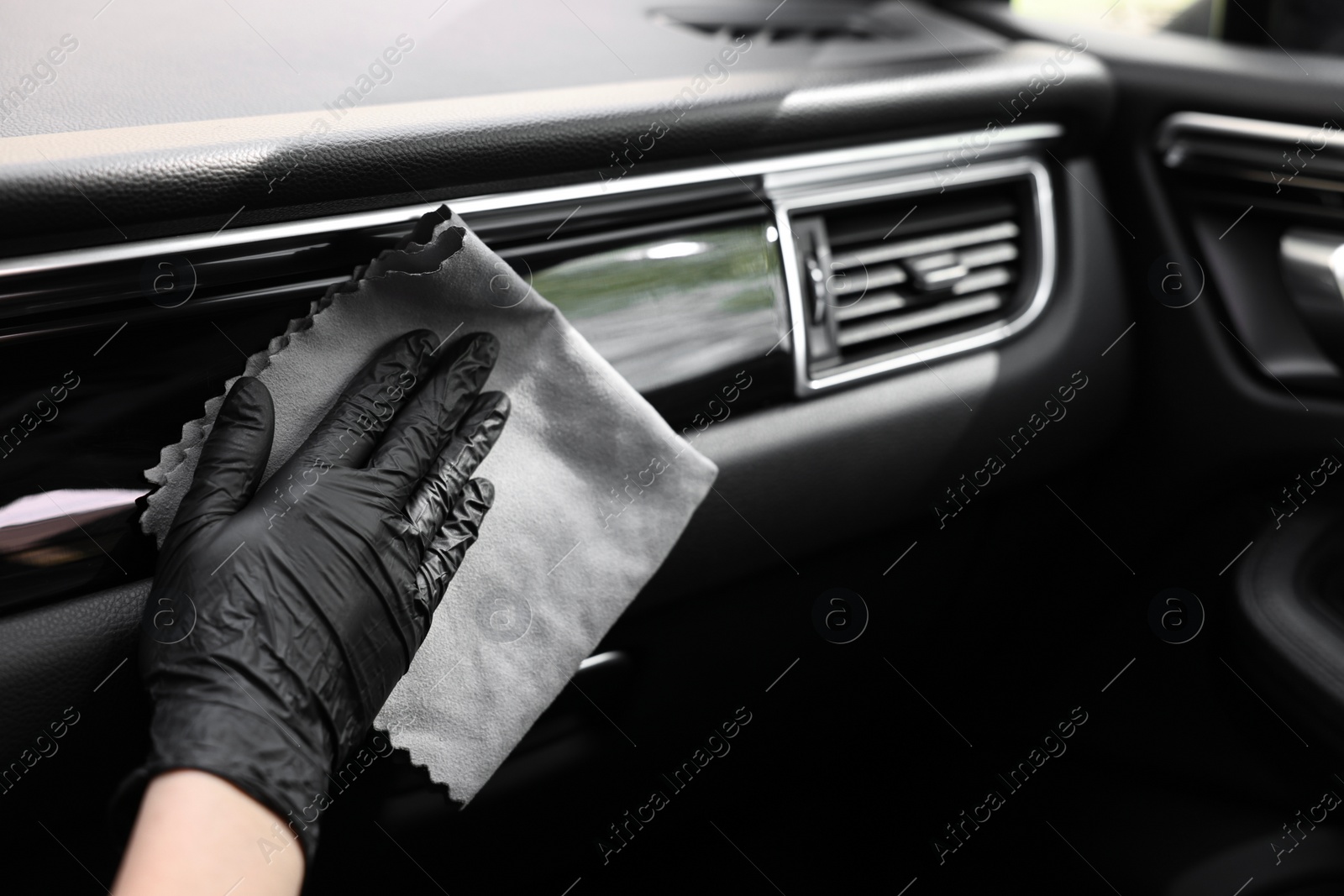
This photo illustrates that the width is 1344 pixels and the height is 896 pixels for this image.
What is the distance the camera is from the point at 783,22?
1298mm

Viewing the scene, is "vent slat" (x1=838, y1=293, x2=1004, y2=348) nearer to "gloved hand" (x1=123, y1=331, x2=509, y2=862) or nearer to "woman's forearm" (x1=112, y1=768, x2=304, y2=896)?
"gloved hand" (x1=123, y1=331, x2=509, y2=862)

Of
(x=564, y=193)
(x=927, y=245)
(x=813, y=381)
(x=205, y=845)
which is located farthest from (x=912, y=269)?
(x=205, y=845)

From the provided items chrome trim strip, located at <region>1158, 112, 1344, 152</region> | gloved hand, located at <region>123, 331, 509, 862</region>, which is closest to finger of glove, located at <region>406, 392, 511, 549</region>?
gloved hand, located at <region>123, 331, 509, 862</region>

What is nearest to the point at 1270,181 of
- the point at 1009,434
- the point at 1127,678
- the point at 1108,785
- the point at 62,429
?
the point at 1009,434

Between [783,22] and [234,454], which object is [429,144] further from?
[783,22]

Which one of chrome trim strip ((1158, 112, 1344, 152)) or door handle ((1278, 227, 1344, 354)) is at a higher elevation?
chrome trim strip ((1158, 112, 1344, 152))

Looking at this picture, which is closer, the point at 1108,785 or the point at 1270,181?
the point at 1270,181

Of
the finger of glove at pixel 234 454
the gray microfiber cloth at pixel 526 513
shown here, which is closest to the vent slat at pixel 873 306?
the gray microfiber cloth at pixel 526 513

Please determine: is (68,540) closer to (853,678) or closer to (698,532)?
(698,532)

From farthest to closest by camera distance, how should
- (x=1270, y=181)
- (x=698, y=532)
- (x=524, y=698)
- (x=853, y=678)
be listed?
(x=853, y=678) → (x=1270, y=181) → (x=698, y=532) → (x=524, y=698)

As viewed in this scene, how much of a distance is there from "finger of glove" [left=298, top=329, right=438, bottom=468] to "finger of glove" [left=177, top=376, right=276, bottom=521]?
31 mm

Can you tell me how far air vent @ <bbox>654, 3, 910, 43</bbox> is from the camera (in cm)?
121

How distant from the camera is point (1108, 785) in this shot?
1290 millimetres

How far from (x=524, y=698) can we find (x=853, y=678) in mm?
573
